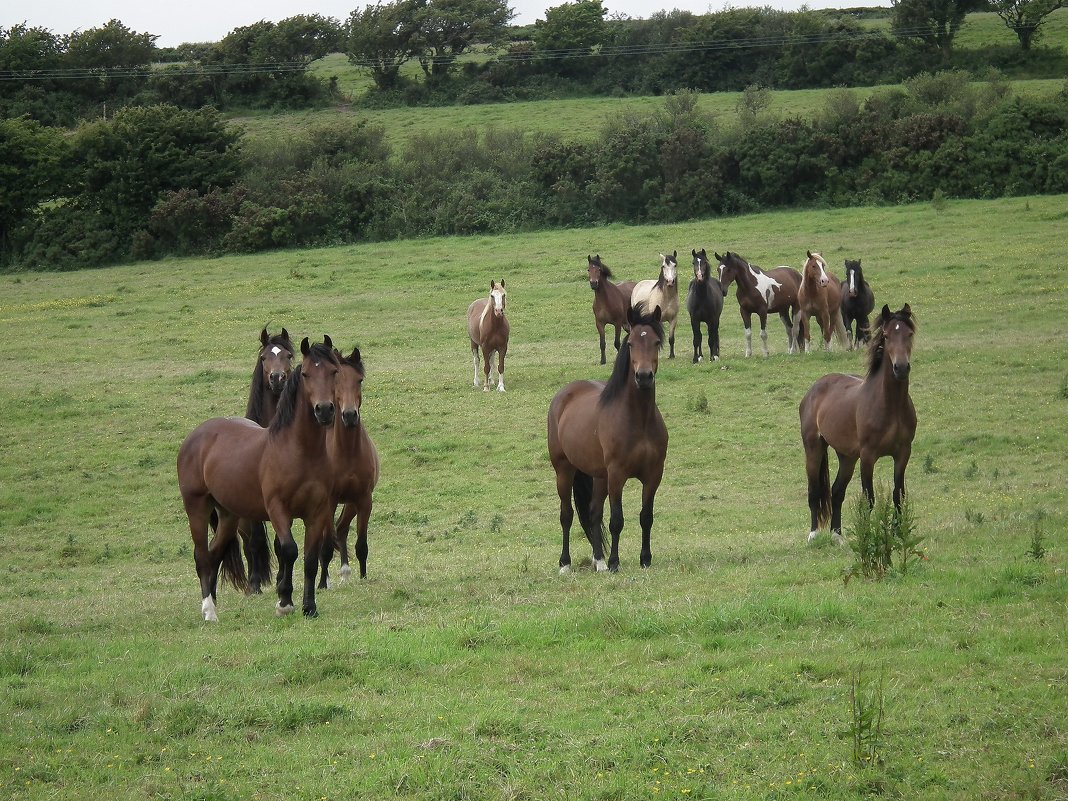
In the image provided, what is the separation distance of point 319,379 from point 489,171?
38.3 m

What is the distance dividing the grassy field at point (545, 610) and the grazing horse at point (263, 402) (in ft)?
1.95

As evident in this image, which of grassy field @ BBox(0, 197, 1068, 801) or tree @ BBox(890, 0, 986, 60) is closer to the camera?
grassy field @ BBox(0, 197, 1068, 801)

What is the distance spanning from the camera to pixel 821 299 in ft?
77.0

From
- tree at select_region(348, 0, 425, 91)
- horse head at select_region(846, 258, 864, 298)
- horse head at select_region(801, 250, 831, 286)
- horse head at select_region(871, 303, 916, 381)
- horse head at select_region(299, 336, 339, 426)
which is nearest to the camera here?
horse head at select_region(299, 336, 339, 426)

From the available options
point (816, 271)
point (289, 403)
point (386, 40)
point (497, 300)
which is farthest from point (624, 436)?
point (386, 40)

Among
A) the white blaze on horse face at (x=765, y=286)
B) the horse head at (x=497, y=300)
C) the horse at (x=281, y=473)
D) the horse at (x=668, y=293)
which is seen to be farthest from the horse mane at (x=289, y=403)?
the white blaze on horse face at (x=765, y=286)

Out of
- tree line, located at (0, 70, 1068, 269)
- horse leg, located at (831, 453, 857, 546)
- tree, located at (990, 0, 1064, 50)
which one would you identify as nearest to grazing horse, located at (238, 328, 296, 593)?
horse leg, located at (831, 453, 857, 546)

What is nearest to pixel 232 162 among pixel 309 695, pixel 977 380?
pixel 977 380

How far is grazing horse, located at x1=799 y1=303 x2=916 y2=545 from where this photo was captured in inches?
443

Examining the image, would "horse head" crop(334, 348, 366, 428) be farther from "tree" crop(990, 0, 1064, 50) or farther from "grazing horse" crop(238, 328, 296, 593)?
"tree" crop(990, 0, 1064, 50)

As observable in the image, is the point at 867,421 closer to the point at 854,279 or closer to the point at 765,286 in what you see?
the point at 854,279

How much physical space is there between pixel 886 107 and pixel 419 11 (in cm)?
3211

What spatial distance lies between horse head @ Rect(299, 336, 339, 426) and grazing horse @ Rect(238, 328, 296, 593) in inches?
83.0

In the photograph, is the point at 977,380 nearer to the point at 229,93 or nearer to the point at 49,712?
the point at 49,712
